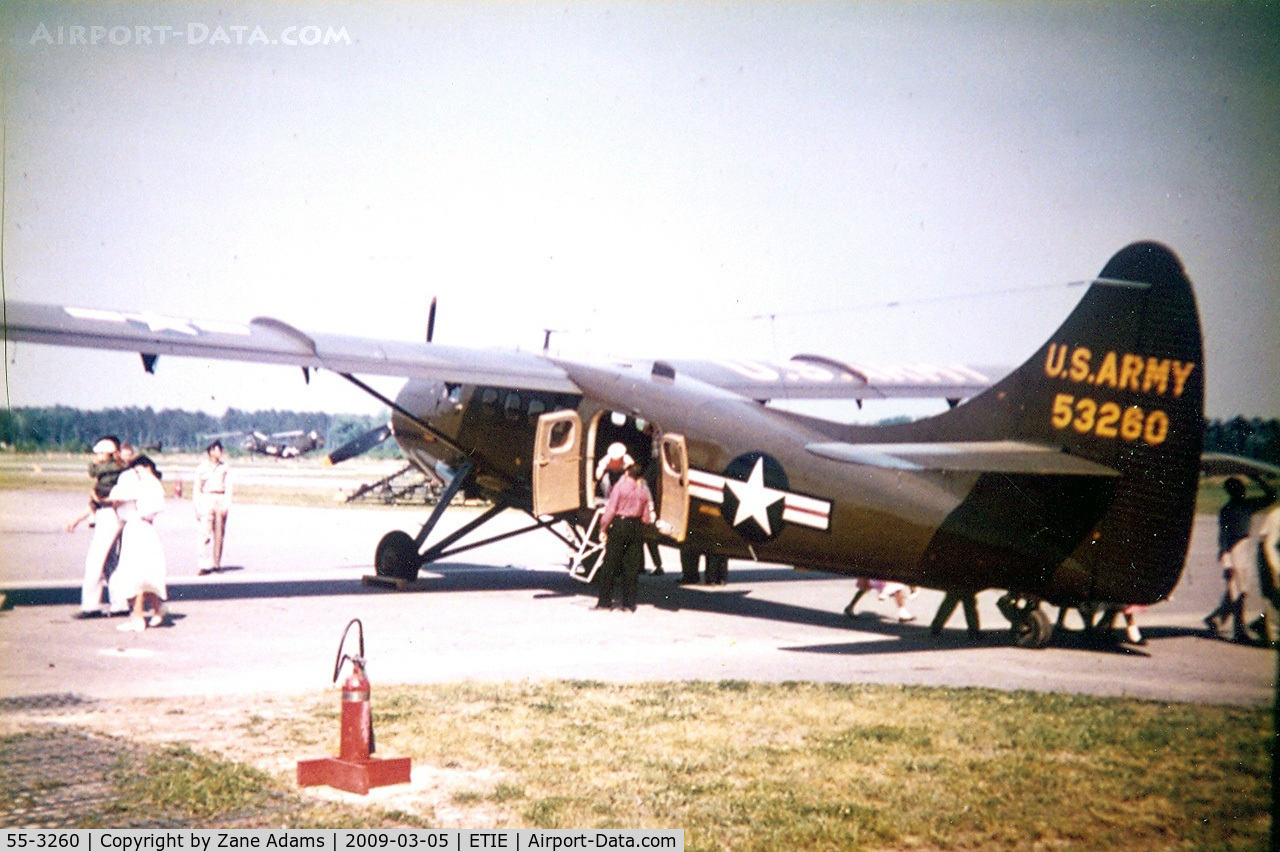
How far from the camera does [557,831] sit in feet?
20.0

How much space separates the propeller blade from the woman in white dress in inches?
277

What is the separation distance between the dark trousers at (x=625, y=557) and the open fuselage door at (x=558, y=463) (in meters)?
0.99

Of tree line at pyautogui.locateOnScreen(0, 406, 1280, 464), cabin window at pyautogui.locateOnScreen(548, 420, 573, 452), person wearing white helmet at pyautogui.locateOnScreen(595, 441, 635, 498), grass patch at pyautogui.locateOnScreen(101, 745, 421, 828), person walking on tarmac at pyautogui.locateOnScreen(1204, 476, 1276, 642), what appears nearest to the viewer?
grass patch at pyautogui.locateOnScreen(101, 745, 421, 828)

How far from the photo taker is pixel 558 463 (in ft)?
50.3

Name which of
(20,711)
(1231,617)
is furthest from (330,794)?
(1231,617)

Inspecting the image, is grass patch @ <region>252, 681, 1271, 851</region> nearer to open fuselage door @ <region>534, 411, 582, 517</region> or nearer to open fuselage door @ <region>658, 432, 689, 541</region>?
open fuselage door @ <region>658, 432, 689, 541</region>

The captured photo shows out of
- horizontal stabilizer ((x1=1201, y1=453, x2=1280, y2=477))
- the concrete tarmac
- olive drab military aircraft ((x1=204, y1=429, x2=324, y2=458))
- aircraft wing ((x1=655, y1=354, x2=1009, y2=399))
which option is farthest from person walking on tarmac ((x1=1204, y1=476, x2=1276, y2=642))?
olive drab military aircraft ((x1=204, y1=429, x2=324, y2=458))

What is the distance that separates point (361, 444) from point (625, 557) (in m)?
7.01

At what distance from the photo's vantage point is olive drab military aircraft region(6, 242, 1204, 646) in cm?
1012

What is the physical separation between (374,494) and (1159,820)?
35405 millimetres

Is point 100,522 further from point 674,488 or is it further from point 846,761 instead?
point 846,761

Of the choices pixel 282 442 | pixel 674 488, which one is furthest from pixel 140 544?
pixel 282 442

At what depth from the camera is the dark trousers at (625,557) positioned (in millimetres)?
14203

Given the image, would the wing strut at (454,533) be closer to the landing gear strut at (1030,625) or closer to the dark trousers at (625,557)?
the dark trousers at (625,557)
